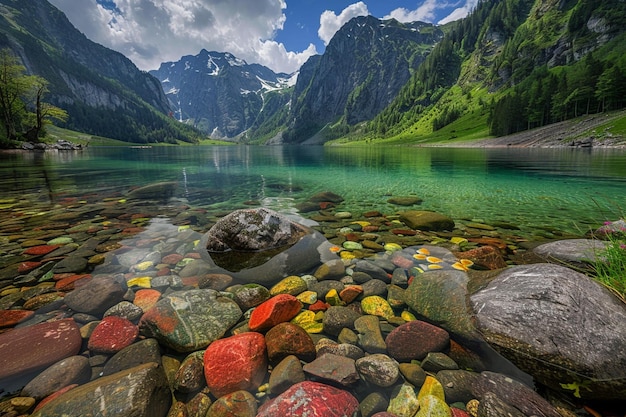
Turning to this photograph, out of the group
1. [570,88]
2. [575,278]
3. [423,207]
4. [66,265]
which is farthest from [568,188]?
[570,88]

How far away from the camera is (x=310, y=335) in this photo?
16.6ft

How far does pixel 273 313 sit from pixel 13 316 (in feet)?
17.2

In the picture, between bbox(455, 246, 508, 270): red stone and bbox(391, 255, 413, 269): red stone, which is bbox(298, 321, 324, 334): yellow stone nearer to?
bbox(391, 255, 413, 269): red stone

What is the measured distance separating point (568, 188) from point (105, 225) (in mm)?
31060

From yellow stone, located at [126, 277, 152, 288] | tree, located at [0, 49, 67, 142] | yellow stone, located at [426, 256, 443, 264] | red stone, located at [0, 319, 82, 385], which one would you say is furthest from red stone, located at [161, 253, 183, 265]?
tree, located at [0, 49, 67, 142]

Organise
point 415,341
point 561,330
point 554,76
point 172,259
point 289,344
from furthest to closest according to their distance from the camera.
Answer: point 554,76, point 172,259, point 415,341, point 289,344, point 561,330

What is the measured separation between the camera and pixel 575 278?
457cm

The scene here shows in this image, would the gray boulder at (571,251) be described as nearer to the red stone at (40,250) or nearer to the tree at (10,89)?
the red stone at (40,250)

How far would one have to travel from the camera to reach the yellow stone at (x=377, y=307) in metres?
5.60

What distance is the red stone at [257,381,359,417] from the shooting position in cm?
321

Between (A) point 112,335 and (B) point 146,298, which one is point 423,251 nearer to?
(B) point 146,298

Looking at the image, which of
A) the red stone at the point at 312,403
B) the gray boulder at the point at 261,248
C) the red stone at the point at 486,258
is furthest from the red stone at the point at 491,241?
the red stone at the point at 312,403

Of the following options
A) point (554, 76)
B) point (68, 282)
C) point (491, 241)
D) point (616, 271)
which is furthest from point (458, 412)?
point (554, 76)

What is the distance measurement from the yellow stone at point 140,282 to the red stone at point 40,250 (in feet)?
13.8
